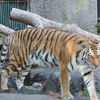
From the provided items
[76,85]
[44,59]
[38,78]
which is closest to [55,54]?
[44,59]

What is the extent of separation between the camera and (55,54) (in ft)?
21.1

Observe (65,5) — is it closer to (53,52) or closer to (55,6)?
(55,6)

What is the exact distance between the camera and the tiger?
5910mm

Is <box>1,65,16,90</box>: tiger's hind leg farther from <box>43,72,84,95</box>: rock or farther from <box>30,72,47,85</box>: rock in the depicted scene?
<box>30,72,47,85</box>: rock

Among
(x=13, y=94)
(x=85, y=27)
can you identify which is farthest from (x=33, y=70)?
(x=85, y=27)

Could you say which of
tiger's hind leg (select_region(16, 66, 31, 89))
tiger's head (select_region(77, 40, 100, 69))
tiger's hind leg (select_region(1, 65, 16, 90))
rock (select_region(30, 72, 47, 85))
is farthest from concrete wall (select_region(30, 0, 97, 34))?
tiger's head (select_region(77, 40, 100, 69))

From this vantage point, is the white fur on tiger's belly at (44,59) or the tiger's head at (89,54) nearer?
the tiger's head at (89,54)

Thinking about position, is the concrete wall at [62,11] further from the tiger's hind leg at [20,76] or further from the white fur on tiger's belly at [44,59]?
the white fur on tiger's belly at [44,59]

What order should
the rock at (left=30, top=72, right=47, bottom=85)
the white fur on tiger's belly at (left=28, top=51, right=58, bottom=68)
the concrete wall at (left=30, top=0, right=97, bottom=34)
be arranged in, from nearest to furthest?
the white fur on tiger's belly at (left=28, top=51, right=58, bottom=68) → the rock at (left=30, top=72, right=47, bottom=85) → the concrete wall at (left=30, top=0, right=97, bottom=34)

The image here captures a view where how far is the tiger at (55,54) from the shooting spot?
19.4ft

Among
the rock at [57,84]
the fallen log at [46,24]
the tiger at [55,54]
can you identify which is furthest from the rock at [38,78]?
the fallen log at [46,24]

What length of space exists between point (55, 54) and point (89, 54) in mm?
893

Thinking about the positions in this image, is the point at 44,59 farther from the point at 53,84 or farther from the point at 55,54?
the point at 53,84


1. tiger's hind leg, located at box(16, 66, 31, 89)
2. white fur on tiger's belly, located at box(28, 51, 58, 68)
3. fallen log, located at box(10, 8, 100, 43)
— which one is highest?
fallen log, located at box(10, 8, 100, 43)
